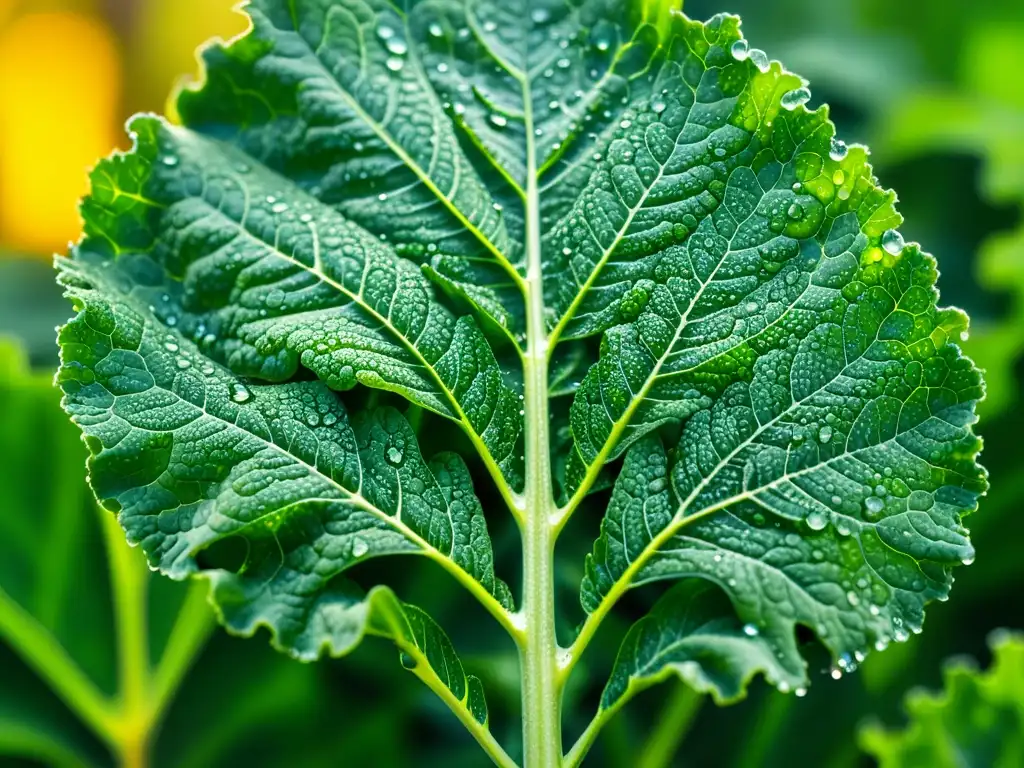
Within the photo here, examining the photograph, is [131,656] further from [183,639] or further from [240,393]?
[240,393]

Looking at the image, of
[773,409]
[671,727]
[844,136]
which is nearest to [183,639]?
[671,727]

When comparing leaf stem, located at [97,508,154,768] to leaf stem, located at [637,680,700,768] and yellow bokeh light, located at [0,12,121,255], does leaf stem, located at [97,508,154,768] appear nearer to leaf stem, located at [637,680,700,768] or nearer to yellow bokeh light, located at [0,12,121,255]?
leaf stem, located at [637,680,700,768]

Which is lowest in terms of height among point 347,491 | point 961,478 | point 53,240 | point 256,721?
point 256,721

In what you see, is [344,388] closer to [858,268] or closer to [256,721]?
[858,268]

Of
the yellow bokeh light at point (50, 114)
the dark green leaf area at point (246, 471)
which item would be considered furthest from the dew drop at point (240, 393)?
the yellow bokeh light at point (50, 114)

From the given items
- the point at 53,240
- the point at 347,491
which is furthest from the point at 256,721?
the point at 53,240

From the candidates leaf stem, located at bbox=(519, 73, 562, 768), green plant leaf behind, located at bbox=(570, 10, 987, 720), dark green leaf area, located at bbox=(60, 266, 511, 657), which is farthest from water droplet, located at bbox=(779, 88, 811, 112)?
dark green leaf area, located at bbox=(60, 266, 511, 657)

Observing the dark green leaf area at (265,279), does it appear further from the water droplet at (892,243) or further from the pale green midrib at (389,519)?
the water droplet at (892,243)
